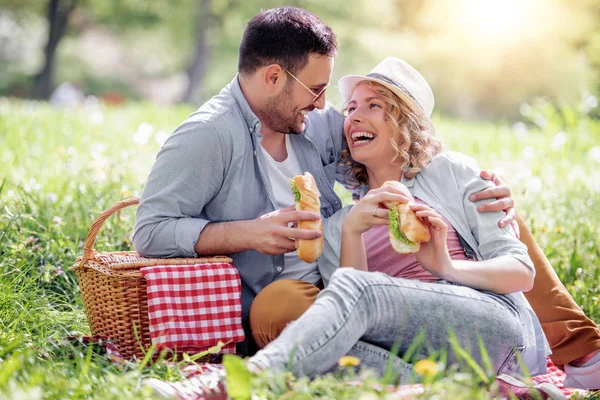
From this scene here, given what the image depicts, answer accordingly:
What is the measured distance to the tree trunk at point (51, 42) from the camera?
27.8 m

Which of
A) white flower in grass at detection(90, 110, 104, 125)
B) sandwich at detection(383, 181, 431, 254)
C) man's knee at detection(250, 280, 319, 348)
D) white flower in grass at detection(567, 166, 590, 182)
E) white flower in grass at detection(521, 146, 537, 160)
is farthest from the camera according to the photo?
white flower in grass at detection(90, 110, 104, 125)

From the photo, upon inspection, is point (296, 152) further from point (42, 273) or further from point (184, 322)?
point (42, 273)

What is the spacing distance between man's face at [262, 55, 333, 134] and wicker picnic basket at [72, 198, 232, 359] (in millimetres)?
751

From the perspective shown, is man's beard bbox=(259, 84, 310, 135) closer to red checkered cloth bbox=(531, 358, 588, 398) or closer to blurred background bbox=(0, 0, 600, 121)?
red checkered cloth bbox=(531, 358, 588, 398)

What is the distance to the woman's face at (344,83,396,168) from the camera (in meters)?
3.62

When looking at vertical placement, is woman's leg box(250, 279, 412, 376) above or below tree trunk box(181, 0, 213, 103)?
below

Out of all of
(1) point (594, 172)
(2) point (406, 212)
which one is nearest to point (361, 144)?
(2) point (406, 212)

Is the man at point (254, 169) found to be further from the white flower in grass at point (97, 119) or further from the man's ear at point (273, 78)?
the white flower in grass at point (97, 119)

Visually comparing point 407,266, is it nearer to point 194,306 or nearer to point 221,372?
point 194,306

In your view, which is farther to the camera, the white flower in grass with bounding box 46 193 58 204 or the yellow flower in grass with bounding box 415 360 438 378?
the white flower in grass with bounding box 46 193 58 204

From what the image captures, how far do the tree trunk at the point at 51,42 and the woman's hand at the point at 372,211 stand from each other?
26.3 m

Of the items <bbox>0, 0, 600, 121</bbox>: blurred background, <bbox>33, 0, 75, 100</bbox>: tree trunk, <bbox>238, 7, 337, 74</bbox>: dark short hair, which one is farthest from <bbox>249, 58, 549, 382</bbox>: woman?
<bbox>33, 0, 75, 100</bbox>: tree trunk

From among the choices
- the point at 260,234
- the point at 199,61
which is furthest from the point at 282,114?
the point at 199,61

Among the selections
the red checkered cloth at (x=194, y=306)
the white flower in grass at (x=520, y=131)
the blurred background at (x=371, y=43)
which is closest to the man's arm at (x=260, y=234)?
the red checkered cloth at (x=194, y=306)
